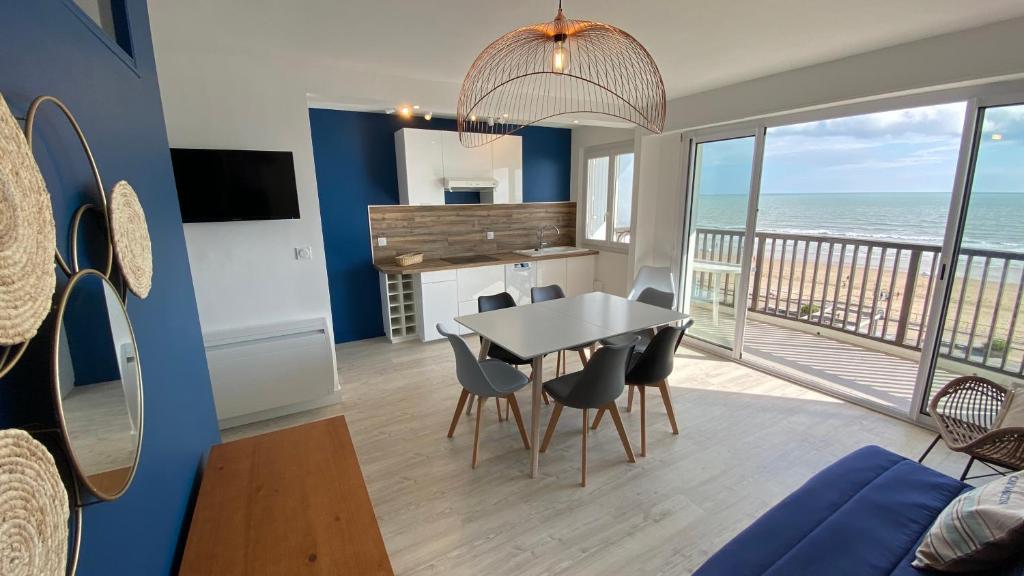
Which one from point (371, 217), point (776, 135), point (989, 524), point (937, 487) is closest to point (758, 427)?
point (937, 487)

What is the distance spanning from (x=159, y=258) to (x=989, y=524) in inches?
103

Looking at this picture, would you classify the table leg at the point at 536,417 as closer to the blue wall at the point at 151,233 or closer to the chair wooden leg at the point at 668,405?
the chair wooden leg at the point at 668,405

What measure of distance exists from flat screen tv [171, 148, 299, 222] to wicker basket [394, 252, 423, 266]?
1514 mm

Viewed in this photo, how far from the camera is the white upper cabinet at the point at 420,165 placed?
4320 mm

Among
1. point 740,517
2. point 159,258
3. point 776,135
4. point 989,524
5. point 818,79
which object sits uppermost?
point 818,79

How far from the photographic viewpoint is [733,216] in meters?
3.85

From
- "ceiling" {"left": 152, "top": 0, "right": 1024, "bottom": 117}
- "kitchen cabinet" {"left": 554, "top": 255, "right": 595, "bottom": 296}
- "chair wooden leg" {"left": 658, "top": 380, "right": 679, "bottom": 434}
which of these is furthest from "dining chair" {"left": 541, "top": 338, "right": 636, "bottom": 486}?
"kitchen cabinet" {"left": 554, "top": 255, "right": 595, "bottom": 296}

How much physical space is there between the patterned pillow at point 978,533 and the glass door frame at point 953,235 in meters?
1.93

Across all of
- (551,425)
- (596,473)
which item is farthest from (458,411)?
(596,473)

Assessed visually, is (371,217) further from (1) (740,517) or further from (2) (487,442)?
(1) (740,517)

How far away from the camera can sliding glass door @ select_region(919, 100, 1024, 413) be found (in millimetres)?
2414

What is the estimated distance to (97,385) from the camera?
789 mm

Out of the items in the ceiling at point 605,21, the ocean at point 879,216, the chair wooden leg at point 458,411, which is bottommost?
A: the chair wooden leg at point 458,411

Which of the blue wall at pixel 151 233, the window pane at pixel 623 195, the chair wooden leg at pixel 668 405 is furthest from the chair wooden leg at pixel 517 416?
the window pane at pixel 623 195
